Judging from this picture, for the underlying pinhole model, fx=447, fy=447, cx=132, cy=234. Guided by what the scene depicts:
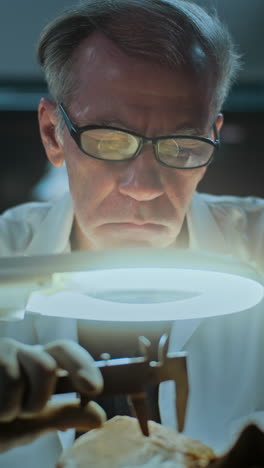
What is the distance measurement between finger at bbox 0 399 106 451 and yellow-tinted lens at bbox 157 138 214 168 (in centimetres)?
44

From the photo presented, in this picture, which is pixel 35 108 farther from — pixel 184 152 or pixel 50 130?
pixel 184 152

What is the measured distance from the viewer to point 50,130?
904mm

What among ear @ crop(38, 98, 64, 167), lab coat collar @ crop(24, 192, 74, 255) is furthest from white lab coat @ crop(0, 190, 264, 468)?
ear @ crop(38, 98, 64, 167)

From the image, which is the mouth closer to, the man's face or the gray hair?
the man's face

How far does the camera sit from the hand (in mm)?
487

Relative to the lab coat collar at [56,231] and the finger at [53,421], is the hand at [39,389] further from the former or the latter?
the lab coat collar at [56,231]

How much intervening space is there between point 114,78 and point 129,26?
0.10 metres

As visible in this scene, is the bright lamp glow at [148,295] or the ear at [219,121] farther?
the ear at [219,121]

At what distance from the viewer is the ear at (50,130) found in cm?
89

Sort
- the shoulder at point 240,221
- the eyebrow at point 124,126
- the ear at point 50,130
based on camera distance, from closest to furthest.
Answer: the eyebrow at point 124,126 → the ear at point 50,130 → the shoulder at point 240,221

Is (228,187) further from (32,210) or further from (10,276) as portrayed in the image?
(10,276)

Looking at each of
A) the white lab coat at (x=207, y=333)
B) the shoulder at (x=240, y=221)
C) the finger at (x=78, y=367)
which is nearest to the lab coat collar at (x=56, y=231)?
the white lab coat at (x=207, y=333)

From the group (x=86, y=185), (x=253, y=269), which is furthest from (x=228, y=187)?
(x=253, y=269)

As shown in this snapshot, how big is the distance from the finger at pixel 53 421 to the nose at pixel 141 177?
37 cm
